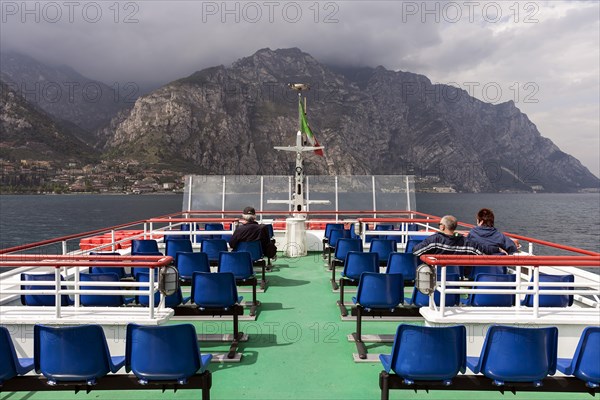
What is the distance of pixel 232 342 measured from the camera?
5.31 metres

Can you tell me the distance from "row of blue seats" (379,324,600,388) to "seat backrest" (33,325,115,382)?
2.39 metres

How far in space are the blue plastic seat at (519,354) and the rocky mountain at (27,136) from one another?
214 meters

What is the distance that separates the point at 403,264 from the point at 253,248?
9.88 feet

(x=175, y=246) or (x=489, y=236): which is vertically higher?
(x=489, y=236)

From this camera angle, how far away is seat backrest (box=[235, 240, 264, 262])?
7.72 meters

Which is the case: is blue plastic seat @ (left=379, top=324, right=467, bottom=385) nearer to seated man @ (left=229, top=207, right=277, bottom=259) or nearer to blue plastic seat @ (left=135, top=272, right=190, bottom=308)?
blue plastic seat @ (left=135, top=272, right=190, bottom=308)

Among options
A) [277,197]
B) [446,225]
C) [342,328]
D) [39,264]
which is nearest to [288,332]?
[342,328]

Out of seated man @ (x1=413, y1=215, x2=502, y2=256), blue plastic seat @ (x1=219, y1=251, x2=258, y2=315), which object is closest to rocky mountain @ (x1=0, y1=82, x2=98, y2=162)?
blue plastic seat @ (x1=219, y1=251, x2=258, y2=315)

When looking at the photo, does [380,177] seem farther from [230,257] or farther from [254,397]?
[254,397]

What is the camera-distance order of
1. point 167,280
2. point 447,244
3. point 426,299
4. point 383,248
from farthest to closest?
point 383,248 → point 447,244 → point 426,299 → point 167,280

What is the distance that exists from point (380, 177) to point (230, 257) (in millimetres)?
9212

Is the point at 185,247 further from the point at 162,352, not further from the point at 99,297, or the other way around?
the point at 162,352

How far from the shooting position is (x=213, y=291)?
5.09 meters

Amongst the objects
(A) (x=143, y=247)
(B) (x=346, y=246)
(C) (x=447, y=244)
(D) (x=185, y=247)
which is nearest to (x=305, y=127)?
(B) (x=346, y=246)
